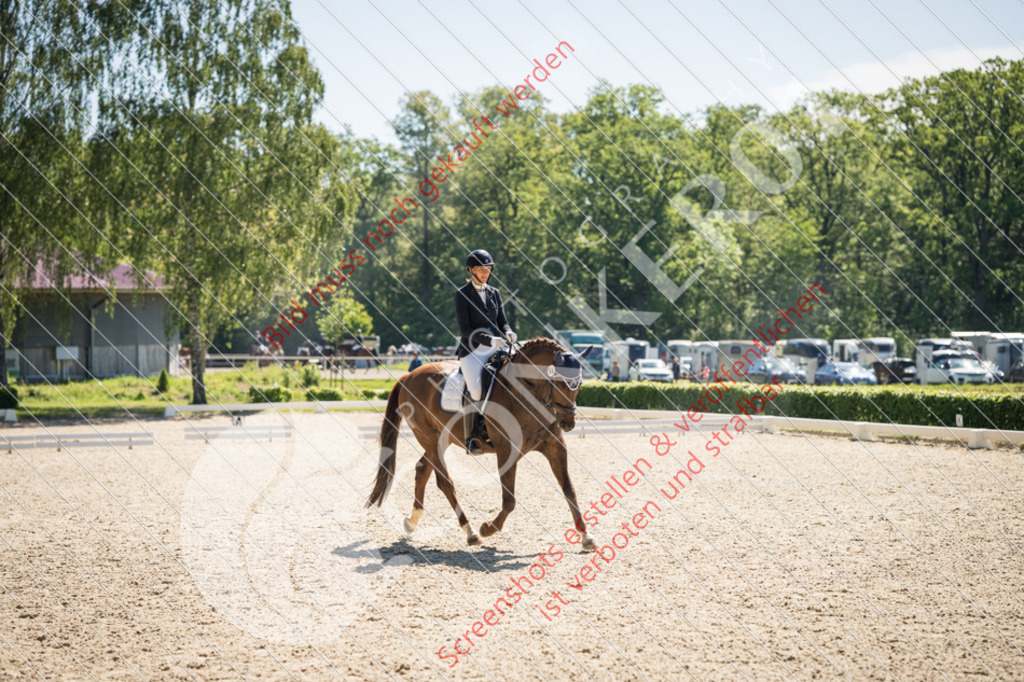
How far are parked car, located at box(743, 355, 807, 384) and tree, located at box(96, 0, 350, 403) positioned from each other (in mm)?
21311

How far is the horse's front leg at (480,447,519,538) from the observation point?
8.23 metres

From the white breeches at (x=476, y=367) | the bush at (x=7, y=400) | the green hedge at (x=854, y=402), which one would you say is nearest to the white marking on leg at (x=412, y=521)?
the white breeches at (x=476, y=367)

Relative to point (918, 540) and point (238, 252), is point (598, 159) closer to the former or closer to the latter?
point (238, 252)

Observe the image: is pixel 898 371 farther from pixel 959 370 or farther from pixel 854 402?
pixel 854 402

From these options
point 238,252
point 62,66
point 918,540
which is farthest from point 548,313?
point 918,540

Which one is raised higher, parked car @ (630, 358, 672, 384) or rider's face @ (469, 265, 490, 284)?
rider's face @ (469, 265, 490, 284)

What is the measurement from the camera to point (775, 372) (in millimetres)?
40812

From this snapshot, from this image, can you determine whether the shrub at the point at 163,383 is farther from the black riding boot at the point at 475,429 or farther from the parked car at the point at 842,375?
the parked car at the point at 842,375

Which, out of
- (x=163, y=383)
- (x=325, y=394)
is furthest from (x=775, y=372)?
(x=163, y=383)

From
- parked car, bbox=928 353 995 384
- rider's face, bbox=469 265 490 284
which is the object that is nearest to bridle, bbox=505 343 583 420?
rider's face, bbox=469 265 490 284

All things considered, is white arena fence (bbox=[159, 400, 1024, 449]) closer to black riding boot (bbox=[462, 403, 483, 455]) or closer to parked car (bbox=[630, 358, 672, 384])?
black riding boot (bbox=[462, 403, 483, 455])

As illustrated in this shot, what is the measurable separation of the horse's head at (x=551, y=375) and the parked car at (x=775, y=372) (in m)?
31.5

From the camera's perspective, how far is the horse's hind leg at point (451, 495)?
8312 mm

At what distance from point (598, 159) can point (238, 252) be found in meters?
26.5
